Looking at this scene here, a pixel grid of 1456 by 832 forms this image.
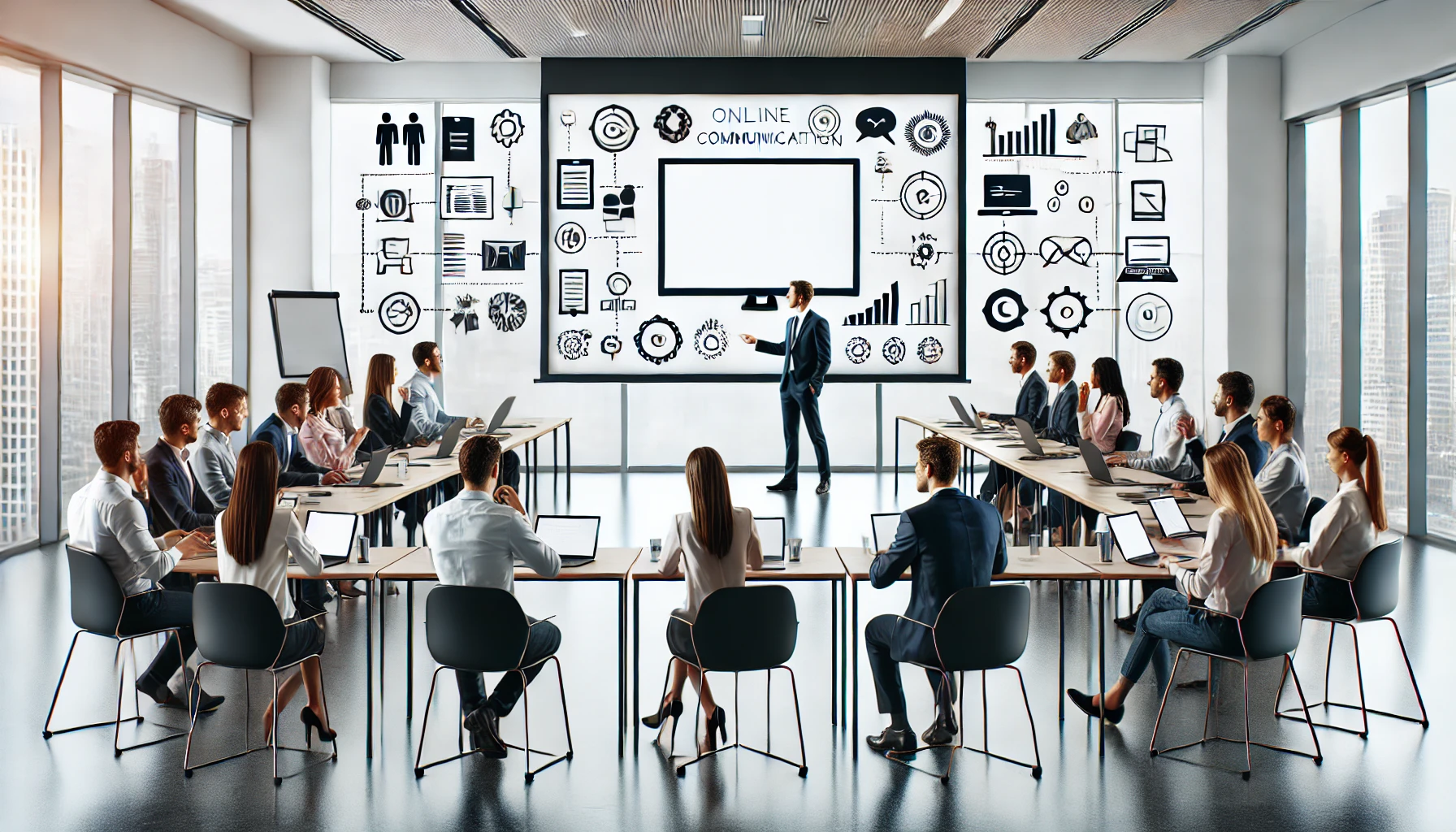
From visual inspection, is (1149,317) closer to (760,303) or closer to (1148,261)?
(1148,261)

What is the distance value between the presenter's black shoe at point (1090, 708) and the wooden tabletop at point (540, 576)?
175cm

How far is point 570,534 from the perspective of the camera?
414 centimetres

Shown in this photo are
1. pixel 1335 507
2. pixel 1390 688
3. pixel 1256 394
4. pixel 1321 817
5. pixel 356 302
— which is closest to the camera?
pixel 1321 817

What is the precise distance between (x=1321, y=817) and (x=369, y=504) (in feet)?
13.4

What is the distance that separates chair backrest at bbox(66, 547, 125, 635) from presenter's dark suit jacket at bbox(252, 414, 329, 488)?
1.82 m

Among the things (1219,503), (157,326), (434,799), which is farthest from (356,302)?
(1219,503)

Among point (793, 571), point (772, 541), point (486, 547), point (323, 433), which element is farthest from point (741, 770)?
point (323, 433)

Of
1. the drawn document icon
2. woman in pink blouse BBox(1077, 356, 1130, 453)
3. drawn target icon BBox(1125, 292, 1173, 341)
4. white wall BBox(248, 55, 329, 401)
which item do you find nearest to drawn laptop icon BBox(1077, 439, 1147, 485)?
woman in pink blouse BBox(1077, 356, 1130, 453)

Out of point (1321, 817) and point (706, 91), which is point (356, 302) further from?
point (1321, 817)

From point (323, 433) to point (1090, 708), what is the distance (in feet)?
14.6

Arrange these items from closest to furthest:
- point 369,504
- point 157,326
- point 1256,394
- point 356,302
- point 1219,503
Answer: point 1219,503 < point 369,504 < point 157,326 < point 1256,394 < point 356,302

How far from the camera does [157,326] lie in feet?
28.1

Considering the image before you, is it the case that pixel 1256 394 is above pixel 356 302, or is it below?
below

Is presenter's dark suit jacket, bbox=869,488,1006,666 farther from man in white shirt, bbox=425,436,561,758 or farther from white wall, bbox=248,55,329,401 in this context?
white wall, bbox=248,55,329,401
